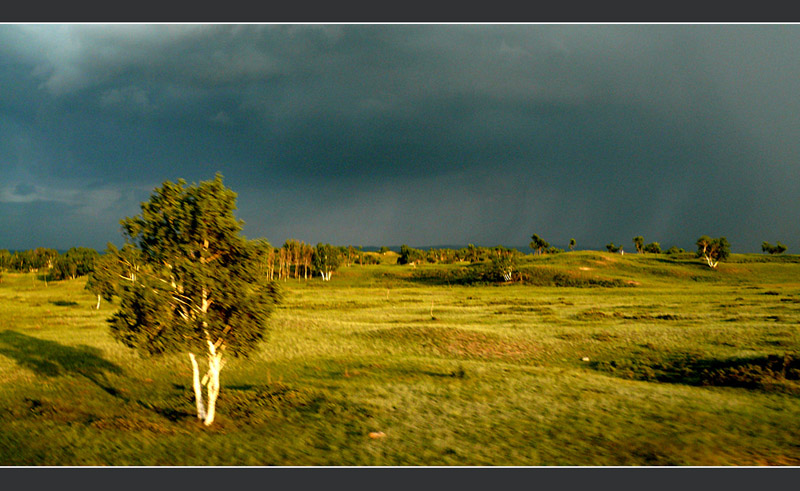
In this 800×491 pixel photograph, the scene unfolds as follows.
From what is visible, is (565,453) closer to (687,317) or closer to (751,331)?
(751,331)

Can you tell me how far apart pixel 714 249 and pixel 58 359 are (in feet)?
463

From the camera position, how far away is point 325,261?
133250 millimetres

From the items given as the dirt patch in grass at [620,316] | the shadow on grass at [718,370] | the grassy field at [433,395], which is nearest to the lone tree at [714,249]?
the grassy field at [433,395]

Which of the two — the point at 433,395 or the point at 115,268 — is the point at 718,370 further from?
the point at 115,268

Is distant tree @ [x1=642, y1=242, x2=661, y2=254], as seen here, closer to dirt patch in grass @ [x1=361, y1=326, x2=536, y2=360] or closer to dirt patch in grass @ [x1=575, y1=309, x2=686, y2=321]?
dirt patch in grass @ [x1=575, y1=309, x2=686, y2=321]

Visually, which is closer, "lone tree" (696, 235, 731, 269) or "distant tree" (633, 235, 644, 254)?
"lone tree" (696, 235, 731, 269)

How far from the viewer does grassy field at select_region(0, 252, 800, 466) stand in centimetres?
1441

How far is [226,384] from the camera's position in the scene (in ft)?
80.5

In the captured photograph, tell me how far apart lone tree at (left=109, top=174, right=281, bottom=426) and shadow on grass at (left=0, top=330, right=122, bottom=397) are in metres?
8.80

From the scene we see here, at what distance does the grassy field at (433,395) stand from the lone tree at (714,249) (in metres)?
76.6

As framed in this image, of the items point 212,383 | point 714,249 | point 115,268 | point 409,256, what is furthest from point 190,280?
point 409,256

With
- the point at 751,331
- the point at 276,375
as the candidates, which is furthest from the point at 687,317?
the point at 276,375

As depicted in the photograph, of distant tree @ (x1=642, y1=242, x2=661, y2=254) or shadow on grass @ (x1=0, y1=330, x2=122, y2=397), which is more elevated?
distant tree @ (x1=642, y1=242, x2=661, y2=254)

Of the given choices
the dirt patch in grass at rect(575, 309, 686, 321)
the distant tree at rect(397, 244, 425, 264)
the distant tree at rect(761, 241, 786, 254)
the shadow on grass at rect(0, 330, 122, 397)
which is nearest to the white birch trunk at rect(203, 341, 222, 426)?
the shadow on grass at rect(0, 330, 122, 397)
